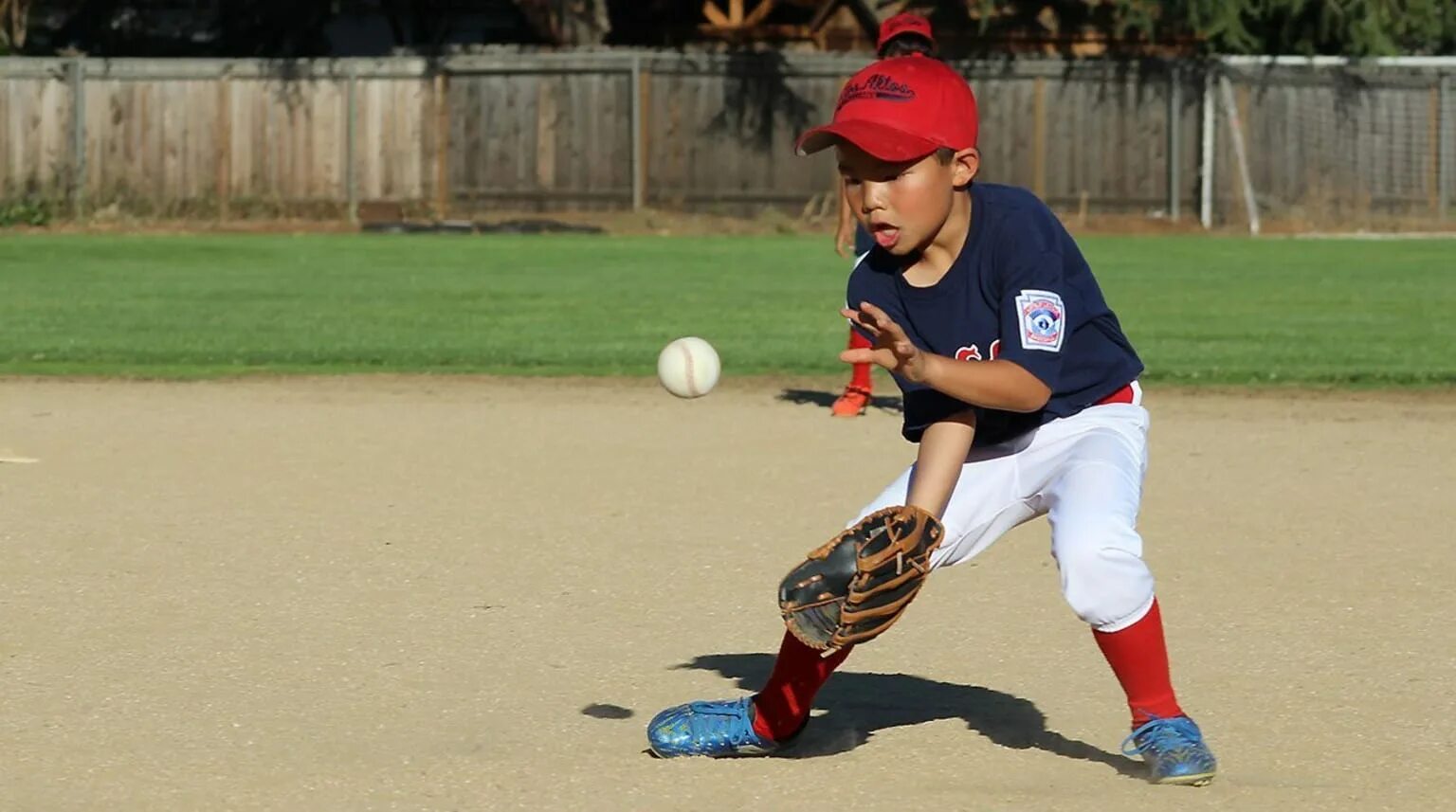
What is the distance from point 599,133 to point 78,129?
6.35 metres

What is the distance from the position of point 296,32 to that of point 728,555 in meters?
25.9

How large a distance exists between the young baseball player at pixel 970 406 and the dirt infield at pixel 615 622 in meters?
0.34

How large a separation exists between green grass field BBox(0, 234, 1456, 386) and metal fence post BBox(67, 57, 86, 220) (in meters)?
2.89

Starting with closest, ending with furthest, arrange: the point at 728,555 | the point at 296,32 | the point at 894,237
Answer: the point at 894,237
the point at 728,555
the point at 296,32

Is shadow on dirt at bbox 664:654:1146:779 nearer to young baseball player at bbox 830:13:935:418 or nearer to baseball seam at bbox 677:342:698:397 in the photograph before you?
baseball seam at bbox 677:342:698:397

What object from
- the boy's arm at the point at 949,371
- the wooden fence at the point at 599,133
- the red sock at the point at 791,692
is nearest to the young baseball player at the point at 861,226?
the red sock at the point at 791,692

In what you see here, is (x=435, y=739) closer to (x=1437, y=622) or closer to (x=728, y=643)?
(x=728, y=643)

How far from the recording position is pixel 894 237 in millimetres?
4793

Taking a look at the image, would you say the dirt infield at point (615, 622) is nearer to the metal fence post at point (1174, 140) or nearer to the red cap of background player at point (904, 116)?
the red cap of background player at point (904, 116)

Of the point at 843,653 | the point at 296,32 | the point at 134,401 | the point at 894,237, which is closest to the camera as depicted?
the point at 894,237

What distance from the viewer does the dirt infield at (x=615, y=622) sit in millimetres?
4980

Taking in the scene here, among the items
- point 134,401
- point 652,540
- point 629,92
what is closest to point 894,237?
point 652,540

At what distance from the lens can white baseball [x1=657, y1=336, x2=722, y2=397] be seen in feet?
19.4

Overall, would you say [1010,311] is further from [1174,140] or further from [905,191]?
[1174,140]
